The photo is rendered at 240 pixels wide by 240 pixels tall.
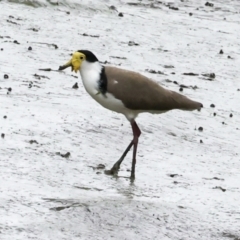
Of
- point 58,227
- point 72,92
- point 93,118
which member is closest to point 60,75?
A: point 72,92

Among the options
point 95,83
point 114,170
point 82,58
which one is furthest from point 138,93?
point 114,170

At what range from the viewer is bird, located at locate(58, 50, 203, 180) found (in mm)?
8961

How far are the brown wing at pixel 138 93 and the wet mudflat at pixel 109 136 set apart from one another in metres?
0.63

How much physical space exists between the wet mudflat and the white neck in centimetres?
72

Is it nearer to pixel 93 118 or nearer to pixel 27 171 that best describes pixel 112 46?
pixel 93 118

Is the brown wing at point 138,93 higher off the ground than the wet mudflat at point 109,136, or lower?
higher

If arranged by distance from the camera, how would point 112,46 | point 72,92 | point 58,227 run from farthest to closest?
point 112,46
point 72,92
point 58,227

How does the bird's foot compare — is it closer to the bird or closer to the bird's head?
the bird

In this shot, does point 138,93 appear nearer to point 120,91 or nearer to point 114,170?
point 120,91

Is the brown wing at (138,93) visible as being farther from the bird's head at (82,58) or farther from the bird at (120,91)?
the bird's head at (82,58)

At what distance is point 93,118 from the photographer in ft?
34.9

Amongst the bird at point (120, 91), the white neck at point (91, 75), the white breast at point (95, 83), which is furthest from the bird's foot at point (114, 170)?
the white neck at point (91, 75)

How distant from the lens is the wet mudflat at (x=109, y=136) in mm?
7512

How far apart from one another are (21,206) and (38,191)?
1.59 ft
